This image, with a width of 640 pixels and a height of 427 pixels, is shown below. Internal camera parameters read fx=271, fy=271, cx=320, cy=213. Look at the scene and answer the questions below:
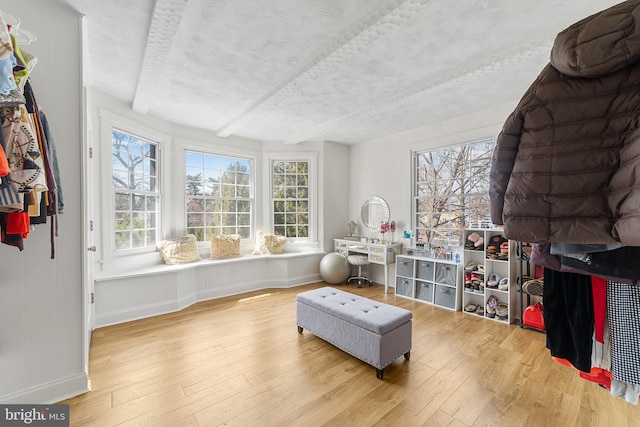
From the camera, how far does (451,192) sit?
4.05m

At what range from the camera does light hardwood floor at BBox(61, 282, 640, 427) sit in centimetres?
172

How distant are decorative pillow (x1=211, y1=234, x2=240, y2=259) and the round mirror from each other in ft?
7.87

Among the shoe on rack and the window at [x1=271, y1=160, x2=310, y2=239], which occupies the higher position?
the window at [x1=271, y1=160, x2=310, y2=239]

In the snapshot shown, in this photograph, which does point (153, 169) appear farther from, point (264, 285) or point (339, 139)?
point (339, 139)

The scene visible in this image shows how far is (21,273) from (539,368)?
12.8ft

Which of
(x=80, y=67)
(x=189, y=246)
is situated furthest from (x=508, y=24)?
(x=189, y=246)

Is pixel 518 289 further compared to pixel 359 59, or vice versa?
pixel 518 289

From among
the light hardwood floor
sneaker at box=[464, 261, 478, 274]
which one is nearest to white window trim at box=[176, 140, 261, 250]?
the light hardwood floor

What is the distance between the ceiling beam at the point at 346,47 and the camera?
72.9 inches

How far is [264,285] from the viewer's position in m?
4.62

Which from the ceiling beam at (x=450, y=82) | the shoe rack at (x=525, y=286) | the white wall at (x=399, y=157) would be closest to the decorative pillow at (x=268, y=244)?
the white wall at (x=399, y=157)

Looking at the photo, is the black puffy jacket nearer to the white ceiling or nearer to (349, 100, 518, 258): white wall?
the white ceiling

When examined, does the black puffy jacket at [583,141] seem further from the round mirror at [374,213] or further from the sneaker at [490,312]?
the round mirror at [374,213]

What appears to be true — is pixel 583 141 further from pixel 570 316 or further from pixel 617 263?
pixel 570 316
